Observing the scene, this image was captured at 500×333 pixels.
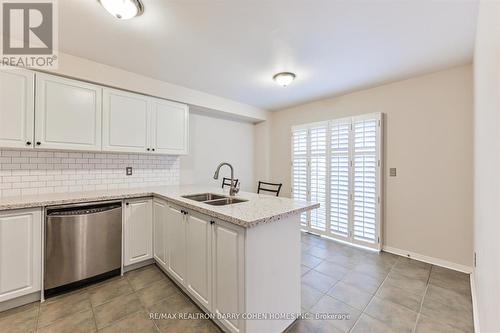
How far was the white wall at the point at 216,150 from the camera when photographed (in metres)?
3.85

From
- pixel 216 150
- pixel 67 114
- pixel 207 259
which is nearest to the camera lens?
pixel 207 259

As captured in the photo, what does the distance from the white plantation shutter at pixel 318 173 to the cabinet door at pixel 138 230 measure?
104 inches

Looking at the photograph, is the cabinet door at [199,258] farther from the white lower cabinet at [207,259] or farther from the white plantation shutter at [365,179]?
the white plantation shutter at [365,179]

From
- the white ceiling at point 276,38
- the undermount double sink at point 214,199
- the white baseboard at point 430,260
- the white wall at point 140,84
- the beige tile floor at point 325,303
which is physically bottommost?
the beige tile floor at point 325,303

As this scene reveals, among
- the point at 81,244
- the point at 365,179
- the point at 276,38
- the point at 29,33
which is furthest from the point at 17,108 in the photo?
the point at 365,179

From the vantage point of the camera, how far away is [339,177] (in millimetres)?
3416

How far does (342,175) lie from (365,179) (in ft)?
1.14

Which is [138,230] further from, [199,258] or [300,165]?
[300,165]

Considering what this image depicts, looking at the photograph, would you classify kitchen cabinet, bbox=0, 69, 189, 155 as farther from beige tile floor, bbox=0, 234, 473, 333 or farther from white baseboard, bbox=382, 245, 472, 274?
white baseboard, bbox=382, 245, 472, 274

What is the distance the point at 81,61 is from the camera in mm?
2377

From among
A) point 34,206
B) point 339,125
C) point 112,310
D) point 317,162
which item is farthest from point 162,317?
point 339,125

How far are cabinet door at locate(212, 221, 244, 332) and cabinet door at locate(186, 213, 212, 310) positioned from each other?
8 cm

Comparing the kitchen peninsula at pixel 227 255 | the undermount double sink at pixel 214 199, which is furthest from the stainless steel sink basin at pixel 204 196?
the kitchen peninsula at pixel 227 255

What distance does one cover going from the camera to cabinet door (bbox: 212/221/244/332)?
1368 millimetres
